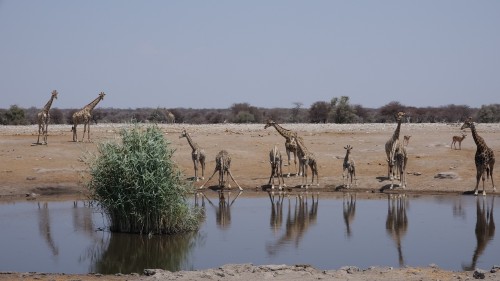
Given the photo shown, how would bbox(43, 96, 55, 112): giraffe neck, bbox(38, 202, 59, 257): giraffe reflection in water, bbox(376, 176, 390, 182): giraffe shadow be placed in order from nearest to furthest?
bbox(38, 202, 59, 257): giraffe reflection in water < bbox(376, 176, 390, 182): giraffe shadow < bbox(43, 96, 55, 112): giraffe neck

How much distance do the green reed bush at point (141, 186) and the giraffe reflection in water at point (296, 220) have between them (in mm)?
2353

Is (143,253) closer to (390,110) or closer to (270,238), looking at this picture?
(270,238)

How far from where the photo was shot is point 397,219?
20.9 metres

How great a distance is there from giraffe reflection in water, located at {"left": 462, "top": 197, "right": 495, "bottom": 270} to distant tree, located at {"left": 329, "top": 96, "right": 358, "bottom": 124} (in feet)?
118

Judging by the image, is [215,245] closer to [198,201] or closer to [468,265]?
[468,265]

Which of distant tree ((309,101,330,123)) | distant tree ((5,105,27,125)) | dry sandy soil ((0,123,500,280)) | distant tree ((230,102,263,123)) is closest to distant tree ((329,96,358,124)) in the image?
distant tree ((309,101,330,123))

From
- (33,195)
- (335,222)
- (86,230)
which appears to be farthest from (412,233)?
(33,195)

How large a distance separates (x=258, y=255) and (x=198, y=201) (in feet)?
30.5

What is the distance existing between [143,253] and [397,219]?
777cm

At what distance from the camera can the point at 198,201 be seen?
24766mm

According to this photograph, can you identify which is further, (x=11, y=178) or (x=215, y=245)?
(x=11, y=178)

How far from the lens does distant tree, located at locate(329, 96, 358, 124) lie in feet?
200

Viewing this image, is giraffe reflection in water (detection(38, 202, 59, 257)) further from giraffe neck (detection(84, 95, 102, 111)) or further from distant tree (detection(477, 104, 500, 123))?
distant tree (detection(477, 104, 500, 123))

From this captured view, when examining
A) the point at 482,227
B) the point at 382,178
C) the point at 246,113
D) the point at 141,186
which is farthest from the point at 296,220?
the point at 246,113
